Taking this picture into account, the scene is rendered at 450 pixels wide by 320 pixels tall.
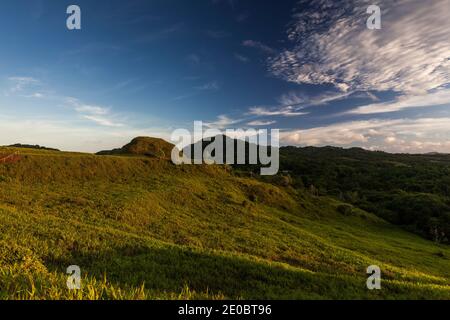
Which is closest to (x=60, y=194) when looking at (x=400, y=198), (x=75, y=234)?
(x=75, y=234)

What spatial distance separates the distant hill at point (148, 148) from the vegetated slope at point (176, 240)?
25.7ft

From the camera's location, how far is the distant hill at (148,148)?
224 ft

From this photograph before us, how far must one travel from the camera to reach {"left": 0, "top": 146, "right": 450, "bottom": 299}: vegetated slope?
12.2 m

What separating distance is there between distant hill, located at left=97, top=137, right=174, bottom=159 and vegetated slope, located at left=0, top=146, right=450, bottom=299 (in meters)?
7.82

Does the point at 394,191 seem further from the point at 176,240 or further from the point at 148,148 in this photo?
the point at 176,240

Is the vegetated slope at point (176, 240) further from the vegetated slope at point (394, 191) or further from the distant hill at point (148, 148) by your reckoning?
the vegetated slope at point (394, 191)

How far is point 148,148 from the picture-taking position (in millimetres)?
70938

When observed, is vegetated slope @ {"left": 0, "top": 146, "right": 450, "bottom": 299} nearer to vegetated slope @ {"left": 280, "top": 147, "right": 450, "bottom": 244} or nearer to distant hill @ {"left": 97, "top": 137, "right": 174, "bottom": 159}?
distant hill @ {"left": 97, "top": 137, "right": 174, "bottom": 159}

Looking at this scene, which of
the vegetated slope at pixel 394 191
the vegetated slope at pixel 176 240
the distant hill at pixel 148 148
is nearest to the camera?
the vegetated slope at pixel 176 240

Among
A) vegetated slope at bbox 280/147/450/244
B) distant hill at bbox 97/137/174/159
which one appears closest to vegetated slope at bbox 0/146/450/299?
distant hill at bbox 97/137/174/159

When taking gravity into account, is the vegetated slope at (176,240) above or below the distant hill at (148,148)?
below

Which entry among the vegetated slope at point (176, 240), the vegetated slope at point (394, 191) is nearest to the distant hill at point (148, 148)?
the vegetated slope at point (176, 240)
